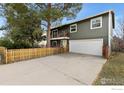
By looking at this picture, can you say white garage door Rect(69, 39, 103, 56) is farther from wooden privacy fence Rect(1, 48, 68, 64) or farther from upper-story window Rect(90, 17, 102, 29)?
wooden privacy fence Rect(1, 48, 68, 64)

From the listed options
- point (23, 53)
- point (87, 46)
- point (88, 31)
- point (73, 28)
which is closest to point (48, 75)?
point (23, 53)

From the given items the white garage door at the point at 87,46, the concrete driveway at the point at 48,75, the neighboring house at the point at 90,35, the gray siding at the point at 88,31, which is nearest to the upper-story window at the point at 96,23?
the neighboring house at the point at 90,35

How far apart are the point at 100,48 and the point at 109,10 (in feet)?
13.8

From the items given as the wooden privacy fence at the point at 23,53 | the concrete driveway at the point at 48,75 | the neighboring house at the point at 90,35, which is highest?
the neighboring house at the point at 90,35

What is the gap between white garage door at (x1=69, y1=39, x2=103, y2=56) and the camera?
16.5 metres

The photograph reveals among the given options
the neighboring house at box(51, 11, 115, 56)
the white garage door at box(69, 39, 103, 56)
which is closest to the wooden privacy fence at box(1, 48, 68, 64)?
the white garage door at box(69, 39, 103, 56)

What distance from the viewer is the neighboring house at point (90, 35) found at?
617 inches

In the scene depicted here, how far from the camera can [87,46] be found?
59.8 ft

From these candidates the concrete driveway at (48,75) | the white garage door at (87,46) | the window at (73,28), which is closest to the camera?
the concrete driveway at (48,75)

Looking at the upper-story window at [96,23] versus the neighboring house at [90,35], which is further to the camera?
the upper-story window at [96,23]

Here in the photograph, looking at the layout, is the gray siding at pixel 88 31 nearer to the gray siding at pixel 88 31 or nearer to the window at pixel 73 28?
the gray siding at pixel 88 31

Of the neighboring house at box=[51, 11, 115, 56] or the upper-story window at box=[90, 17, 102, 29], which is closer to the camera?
the neighboring house at box=[51, 11, 115, 56]

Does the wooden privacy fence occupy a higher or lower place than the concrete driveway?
higher
